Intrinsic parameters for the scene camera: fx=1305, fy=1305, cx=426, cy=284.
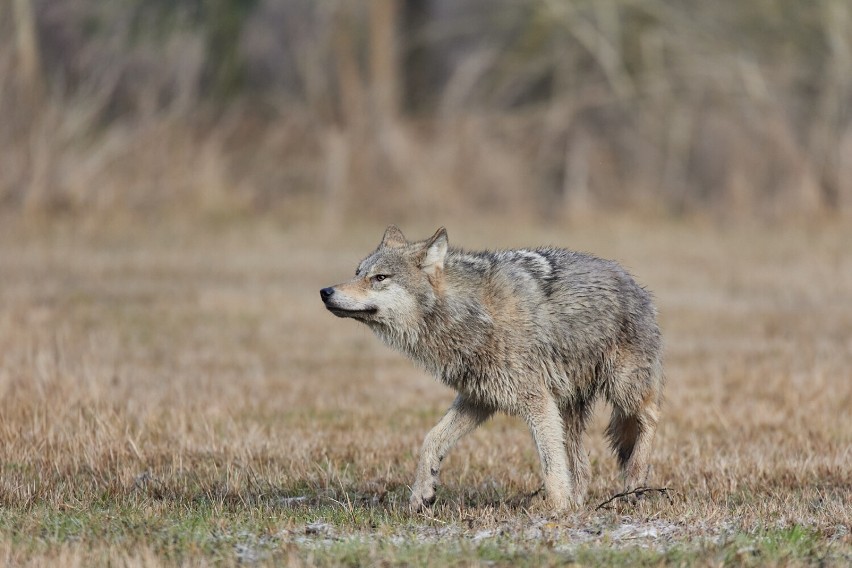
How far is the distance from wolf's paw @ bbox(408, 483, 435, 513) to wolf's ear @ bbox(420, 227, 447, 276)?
1.06 metres

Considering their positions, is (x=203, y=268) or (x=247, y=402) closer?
(x=247, y=402)

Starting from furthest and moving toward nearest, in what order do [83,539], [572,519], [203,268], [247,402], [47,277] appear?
[203,268] → [47,277] → [247,402] → [572,519] → [83,539]

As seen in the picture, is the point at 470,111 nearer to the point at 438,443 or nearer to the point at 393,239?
the point at 393,239

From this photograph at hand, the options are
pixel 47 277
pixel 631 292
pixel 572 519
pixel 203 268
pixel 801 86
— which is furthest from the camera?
pixel 801 86

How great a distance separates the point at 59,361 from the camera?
10.2 m

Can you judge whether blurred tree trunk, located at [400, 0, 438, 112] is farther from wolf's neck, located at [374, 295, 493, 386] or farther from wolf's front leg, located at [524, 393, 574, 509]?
wolf's front leg, located at [524, 393, 574, 509]

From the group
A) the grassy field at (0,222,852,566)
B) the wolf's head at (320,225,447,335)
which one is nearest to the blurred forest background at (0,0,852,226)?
the grassy field at (0,222,852,566)

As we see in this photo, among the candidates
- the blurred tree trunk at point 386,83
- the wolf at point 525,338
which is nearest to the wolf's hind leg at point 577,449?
the wolf at point 525,338

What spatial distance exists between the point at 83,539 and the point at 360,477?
206 centimetres

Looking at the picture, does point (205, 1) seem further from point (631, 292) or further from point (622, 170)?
point (631, 292)

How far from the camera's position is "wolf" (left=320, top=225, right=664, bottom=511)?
6383mm

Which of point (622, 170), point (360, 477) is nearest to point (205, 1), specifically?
point (622, 170)

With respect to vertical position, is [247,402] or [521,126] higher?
[521,126]

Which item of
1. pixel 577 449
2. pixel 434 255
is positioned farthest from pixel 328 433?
pixel 434 255
